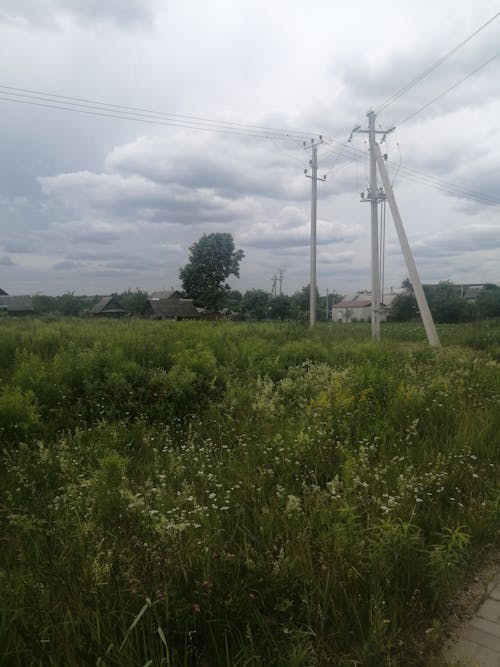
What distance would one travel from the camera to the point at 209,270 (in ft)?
189

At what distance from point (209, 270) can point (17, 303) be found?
24.8m

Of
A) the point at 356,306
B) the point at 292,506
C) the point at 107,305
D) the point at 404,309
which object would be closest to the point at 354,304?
the point at 356,306

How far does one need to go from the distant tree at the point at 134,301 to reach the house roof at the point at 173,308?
333 centimetres

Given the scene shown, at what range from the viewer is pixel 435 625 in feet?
6.65

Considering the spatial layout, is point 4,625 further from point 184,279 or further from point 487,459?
point 184,279

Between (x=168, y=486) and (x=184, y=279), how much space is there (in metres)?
55.4

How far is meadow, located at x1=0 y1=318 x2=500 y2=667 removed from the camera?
191 cm

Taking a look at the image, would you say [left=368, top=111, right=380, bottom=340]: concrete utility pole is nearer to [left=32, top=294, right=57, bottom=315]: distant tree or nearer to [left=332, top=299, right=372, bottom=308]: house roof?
[left=32, top=294, right=57, bottom=315]: distant tree

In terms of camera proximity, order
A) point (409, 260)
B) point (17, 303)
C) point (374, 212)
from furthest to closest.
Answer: point (17, 303) → point (374, 212) → point (409, 260)

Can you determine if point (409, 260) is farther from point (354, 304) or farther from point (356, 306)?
point (354, 304)

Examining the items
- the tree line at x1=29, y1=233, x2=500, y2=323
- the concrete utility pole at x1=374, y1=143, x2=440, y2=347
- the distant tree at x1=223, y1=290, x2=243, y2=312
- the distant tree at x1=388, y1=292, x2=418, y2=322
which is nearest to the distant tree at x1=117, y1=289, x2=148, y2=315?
the tree line at x1=29, y1=233, x2=500, y2=323

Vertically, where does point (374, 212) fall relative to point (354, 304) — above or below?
above

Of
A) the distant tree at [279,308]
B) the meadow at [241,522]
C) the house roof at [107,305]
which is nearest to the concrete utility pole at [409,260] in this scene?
the meadow at [241,522]

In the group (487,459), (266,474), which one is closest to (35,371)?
(266,474)
